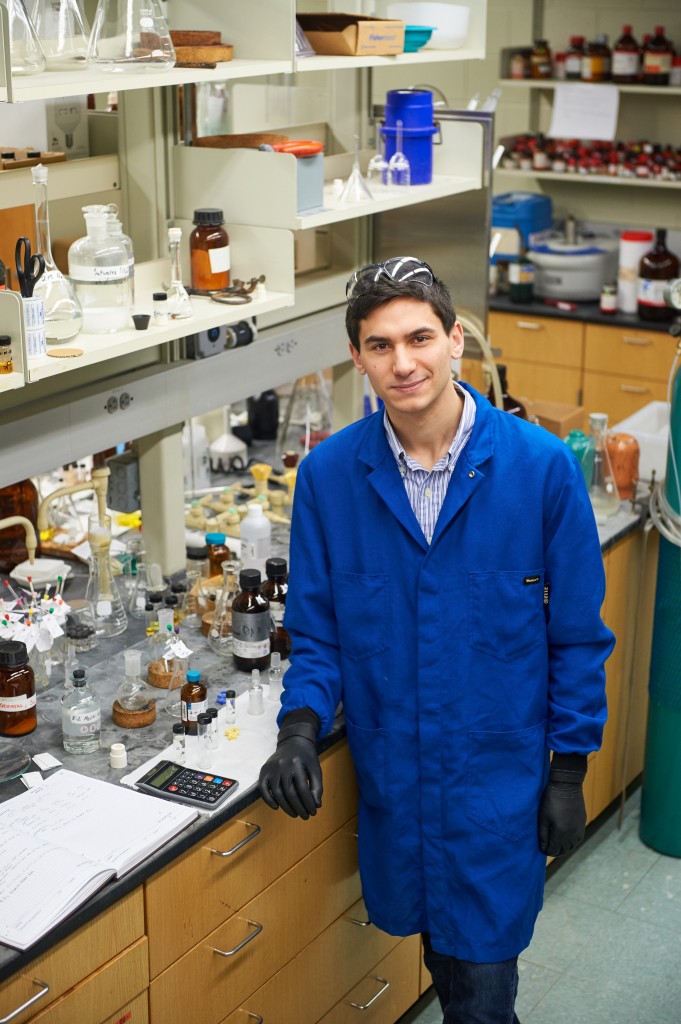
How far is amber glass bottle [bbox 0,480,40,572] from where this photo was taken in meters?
2.80

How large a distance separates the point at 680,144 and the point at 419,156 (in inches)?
118

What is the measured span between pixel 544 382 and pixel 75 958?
4.13m

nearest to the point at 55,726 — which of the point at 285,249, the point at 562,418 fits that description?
the point at 285,249

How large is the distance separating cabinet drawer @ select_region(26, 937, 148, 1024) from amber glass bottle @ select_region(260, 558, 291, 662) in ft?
2.46

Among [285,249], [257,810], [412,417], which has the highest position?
[285,249]

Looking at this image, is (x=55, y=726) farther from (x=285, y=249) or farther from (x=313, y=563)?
(x=285, y=249)

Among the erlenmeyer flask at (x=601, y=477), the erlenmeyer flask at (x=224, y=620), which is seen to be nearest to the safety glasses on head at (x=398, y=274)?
the erlenmeyer flask at (x=224, y=620)

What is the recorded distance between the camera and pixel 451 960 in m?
2.24

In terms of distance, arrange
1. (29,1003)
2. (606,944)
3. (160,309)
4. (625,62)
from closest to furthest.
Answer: (29,1003) < (160,309) < (606,944) < (625,62)

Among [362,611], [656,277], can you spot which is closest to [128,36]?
[362,611]

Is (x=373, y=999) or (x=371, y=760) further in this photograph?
(x=373, y=999)

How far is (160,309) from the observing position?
2344 mm

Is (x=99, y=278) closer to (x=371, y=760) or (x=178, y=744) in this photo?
(x=178, y=744)

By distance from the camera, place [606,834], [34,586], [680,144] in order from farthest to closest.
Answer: [680,144], [606,834], [34,586]
